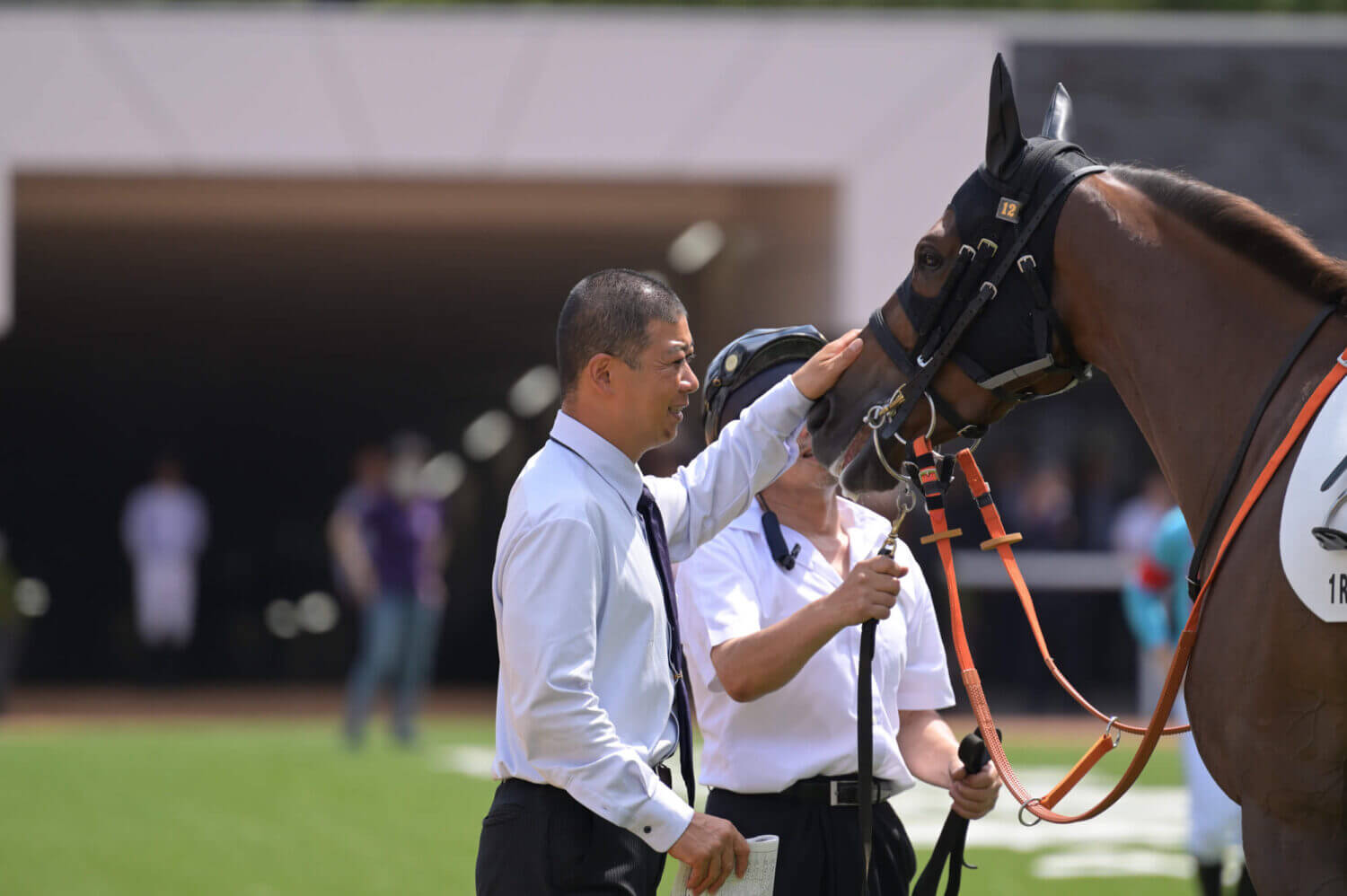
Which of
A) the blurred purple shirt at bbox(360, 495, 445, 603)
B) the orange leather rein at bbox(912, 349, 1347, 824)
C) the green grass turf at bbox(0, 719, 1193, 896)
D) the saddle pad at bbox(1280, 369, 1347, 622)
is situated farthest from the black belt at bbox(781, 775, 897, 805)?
the blurred purple shirt at bbox(360, 495, 445, 603)

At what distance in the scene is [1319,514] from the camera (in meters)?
2.17

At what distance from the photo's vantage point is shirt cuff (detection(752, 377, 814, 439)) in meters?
2.75

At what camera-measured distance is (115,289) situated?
17.3 m

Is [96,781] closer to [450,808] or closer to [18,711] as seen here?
[450,808]

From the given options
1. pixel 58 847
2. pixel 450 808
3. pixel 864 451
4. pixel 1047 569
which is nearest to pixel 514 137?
pixel 1047 569

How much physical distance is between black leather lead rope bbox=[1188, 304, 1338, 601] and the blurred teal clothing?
237 centimetres

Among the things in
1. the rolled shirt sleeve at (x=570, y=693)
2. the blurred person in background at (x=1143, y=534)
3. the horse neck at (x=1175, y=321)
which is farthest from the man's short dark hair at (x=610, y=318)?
the blurred person in background at (x=1143, y=534)

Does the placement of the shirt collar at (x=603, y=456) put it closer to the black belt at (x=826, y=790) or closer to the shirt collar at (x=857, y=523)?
the shirt collar at (x=857, y=523)

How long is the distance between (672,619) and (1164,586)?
11.0ft

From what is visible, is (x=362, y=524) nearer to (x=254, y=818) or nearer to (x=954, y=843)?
(x=254, y=818)

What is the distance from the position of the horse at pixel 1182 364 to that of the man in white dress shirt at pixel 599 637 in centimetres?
18

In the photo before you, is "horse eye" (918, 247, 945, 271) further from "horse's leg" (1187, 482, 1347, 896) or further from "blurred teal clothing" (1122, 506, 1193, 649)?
"blurred teal clothing" (1122, 506, 1193, 649)

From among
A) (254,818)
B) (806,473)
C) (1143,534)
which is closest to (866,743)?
(806,473)

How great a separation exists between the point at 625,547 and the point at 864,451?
540mm
